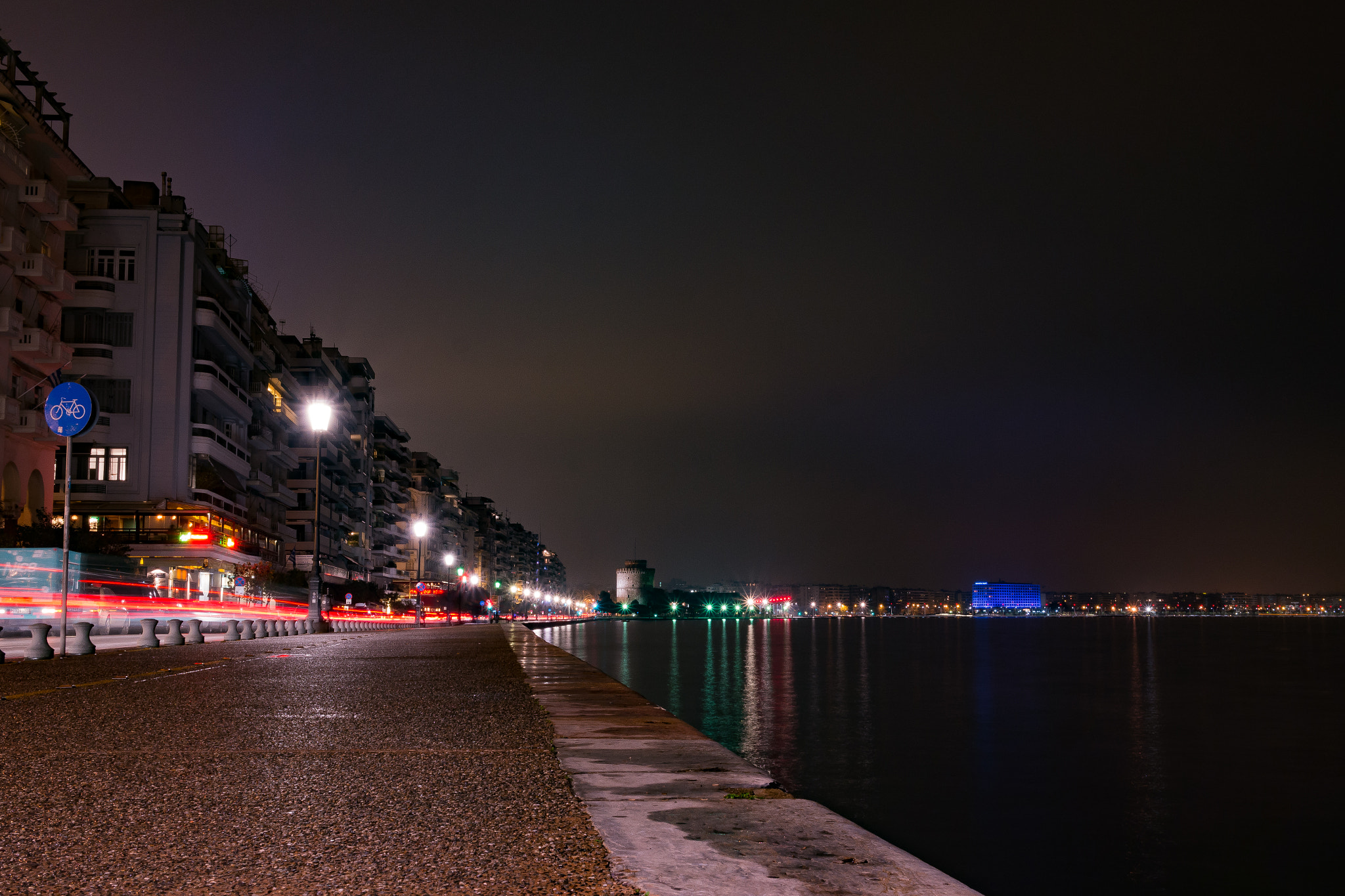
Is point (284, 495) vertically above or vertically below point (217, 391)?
below

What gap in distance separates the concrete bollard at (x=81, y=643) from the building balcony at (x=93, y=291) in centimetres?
4589

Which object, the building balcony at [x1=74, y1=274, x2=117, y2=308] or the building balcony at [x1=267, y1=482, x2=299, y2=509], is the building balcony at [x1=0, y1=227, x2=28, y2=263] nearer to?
the building balcony at [x1=74, y1=274, x2=117, y2=308]

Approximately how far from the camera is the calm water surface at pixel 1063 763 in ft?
51.5

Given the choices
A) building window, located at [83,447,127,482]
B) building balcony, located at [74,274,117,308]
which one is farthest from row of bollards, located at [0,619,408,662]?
building balcony, located at [74,274,117,308]

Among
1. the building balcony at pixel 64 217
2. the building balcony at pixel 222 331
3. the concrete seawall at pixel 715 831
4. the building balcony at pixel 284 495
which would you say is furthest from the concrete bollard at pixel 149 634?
the building balcony at pixel 284 495

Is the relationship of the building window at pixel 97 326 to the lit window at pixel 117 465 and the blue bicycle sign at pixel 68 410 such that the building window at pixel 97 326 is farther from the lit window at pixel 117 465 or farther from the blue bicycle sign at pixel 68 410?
the blue bicycle sign at pixel 68 410

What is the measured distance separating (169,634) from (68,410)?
45.7 feet

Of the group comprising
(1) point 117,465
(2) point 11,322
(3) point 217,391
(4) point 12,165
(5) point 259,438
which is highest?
(4) point 12,165

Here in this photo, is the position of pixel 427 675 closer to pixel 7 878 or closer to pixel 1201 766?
pixel 7 878

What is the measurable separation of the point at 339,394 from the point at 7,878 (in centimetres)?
11908

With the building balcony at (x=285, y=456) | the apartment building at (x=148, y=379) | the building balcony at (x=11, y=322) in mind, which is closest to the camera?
the building balcony at (x=11, y=322)

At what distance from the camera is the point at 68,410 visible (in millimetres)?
22453

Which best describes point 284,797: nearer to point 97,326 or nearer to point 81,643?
point 81,643

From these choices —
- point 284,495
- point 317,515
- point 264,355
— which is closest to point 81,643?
point 317,515
